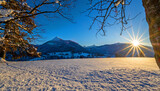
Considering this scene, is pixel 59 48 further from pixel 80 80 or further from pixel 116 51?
pixel 80 80

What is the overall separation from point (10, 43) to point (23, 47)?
4.10 ft

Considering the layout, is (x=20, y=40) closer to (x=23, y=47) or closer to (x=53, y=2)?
(x=23, y=47)

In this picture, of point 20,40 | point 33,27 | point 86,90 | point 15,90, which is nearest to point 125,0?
point 86,90

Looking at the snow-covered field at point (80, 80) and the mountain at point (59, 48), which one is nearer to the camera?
the snow-covered field at point (80, 80)

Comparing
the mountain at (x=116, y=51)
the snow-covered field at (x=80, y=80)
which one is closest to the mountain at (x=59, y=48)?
the mountain at (x=116, y=51)

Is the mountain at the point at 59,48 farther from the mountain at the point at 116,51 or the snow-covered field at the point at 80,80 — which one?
the snow-covered field at the point at 80,80

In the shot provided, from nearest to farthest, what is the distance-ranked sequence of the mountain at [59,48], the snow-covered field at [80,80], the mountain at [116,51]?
the snow-covered field at [80,80] < the mountain at [116,51] < the mountain at [59,48]

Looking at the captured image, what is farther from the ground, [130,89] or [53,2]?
[53,2]

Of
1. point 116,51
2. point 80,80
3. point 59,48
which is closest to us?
point 80,80

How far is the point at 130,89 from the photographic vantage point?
87.7 inches

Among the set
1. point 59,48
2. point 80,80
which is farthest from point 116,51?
point 80,80

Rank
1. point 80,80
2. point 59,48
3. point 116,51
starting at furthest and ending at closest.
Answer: point 116,51, point 59,48, point 80,80

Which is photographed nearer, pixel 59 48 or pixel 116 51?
pixel 59 48

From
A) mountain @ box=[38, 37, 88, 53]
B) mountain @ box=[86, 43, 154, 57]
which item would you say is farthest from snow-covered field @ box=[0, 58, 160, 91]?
mountain @ box=[38, 37, 88, 53]
